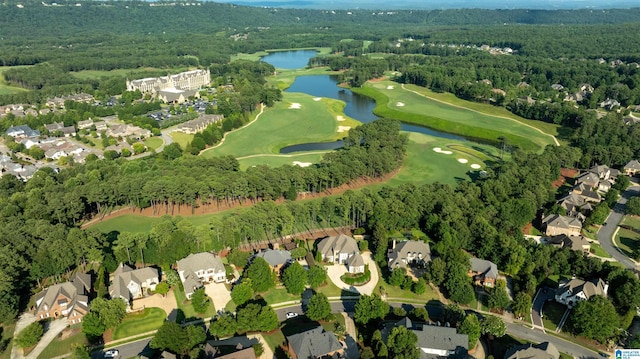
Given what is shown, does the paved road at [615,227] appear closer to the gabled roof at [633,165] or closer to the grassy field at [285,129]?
the gabled roof at [633,165]

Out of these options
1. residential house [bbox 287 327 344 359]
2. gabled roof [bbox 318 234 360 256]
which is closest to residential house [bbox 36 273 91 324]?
residential house [bbox 287 327 344 359]

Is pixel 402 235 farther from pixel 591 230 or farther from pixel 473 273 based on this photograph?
pixel 591 230

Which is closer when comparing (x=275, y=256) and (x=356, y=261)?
(x=356, y=261)

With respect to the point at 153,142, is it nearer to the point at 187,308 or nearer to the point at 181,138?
the point at 181,138

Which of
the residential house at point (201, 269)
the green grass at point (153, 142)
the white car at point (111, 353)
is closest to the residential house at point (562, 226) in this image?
the residential house at point (201, 269)

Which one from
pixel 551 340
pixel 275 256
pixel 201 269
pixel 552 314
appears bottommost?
pixel 552 314

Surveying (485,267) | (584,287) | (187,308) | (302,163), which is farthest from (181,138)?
(584,287)
